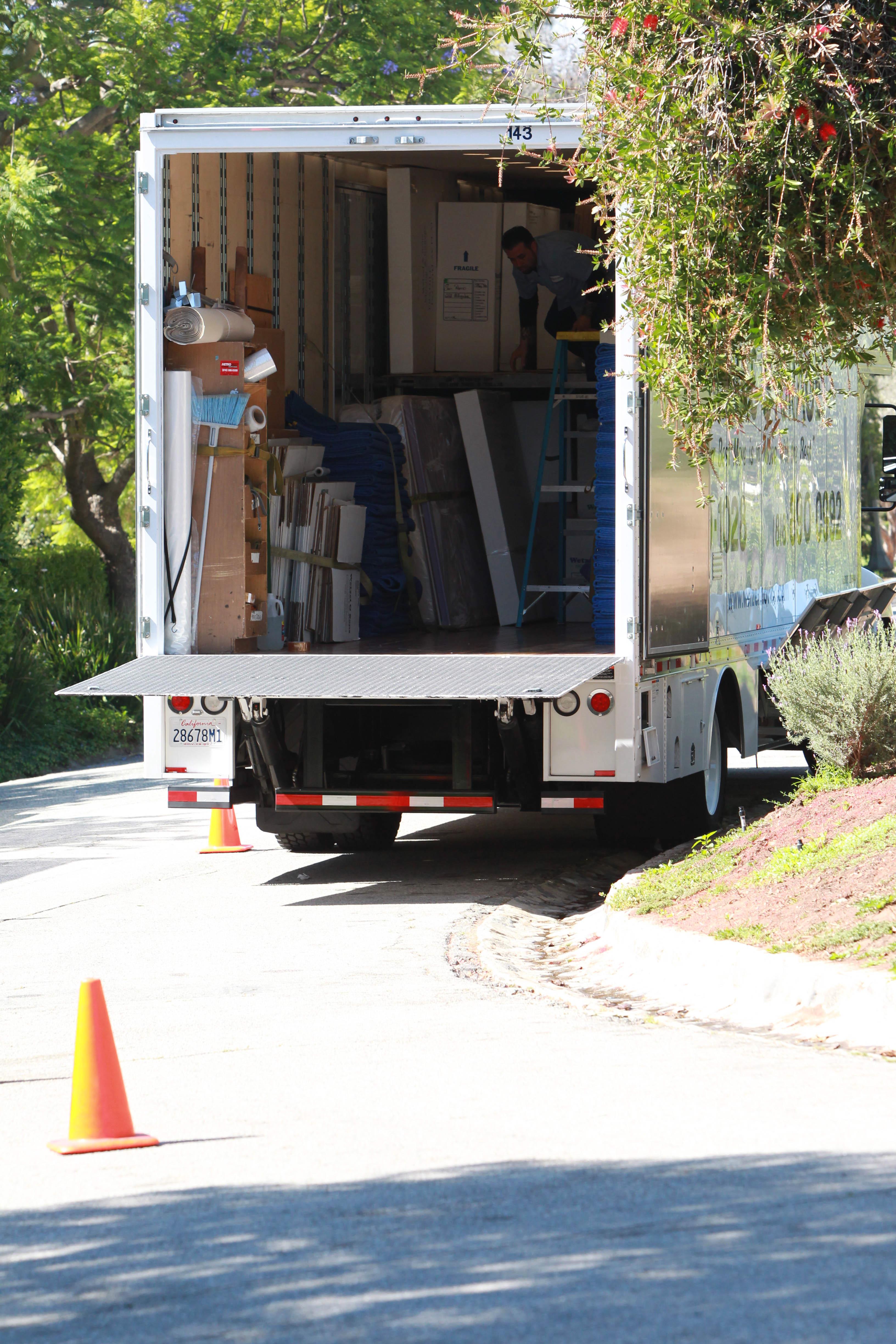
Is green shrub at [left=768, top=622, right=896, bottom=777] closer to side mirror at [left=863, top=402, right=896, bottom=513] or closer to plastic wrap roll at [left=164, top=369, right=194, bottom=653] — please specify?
side mirror at [left=863, top=402, right=896, bottom=513]

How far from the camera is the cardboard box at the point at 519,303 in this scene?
516 inches

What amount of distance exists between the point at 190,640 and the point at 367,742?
1.17 metres

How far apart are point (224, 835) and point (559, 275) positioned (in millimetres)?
4902

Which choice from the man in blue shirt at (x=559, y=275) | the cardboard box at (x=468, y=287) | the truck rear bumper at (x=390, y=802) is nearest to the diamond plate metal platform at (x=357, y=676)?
the truck rear bumper at (x=390, y=802)

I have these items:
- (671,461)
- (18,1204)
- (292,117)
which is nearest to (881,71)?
(671,461)

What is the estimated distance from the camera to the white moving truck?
354 inches

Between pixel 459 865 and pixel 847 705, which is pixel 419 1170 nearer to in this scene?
pixel 847 705

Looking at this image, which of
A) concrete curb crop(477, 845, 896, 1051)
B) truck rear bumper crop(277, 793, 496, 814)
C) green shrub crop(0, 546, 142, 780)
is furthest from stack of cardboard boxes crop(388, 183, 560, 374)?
green shrub crop(0, 546, 142, 780)

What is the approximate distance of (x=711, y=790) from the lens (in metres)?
10.6

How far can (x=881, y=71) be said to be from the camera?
6586mm

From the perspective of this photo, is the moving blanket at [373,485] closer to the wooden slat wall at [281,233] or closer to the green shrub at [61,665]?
the wooden slat wall at [281,233]

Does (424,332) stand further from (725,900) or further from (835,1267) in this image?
(835,1267)

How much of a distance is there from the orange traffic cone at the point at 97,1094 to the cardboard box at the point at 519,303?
9.04 m

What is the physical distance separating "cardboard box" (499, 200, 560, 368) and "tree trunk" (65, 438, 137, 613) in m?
10.5
